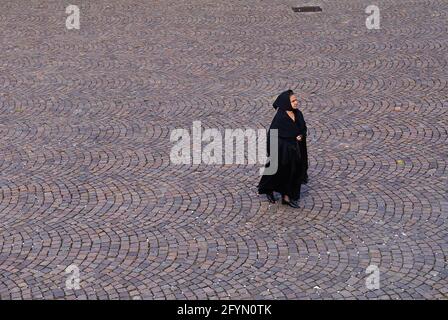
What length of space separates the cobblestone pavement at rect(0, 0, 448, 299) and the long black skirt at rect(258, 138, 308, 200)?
27 cm

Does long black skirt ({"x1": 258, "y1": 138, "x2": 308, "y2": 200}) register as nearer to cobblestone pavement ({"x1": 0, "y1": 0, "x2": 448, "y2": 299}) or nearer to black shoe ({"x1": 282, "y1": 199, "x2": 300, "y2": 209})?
black shoe ({"x1": 282, "y1": 199, "x2": 300, "y2": 209})

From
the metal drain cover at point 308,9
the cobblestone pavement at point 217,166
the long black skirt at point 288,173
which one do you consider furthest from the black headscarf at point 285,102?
the metal drain cover at point 308,9

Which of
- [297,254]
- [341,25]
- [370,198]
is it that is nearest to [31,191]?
[297,254]

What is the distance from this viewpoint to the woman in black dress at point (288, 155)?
32.7ft

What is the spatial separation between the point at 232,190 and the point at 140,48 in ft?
26.0

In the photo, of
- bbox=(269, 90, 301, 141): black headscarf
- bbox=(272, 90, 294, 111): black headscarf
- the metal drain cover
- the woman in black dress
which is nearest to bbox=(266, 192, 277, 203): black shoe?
the woman in black dress

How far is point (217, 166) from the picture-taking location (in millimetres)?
11414

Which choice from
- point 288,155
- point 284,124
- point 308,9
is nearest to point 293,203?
point 288,155

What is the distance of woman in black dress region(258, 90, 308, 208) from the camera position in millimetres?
A: 9969

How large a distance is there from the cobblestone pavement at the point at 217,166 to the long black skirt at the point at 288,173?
27cm

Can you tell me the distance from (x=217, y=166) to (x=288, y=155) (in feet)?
5.81

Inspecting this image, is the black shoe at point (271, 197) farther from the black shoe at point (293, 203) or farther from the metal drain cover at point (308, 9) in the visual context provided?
the metal drain cover at point (308, 9)

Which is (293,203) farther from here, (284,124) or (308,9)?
(308,9)
